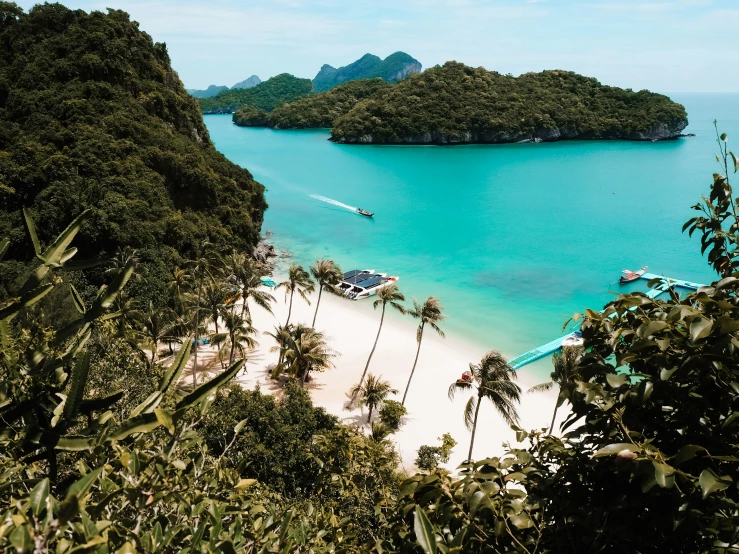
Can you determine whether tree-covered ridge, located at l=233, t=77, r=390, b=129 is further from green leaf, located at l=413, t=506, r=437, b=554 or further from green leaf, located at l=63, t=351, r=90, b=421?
green leaf, located at l=413, t=506, r=437, b=554

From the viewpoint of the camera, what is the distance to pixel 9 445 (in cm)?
296

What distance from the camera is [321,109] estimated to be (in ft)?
432

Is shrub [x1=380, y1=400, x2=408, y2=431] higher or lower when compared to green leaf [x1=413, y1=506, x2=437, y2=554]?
lower

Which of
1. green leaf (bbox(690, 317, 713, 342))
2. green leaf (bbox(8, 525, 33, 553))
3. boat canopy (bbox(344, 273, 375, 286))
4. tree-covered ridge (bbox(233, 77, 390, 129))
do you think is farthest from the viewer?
tree-covered ridge (bbox(233, 77, 390, 129))

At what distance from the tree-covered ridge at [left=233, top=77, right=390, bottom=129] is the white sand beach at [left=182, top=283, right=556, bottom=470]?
106 m

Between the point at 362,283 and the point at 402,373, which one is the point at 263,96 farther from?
the point at 402,373

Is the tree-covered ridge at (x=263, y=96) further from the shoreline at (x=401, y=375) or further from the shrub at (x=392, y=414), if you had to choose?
the shrub at (x=392, y=414)

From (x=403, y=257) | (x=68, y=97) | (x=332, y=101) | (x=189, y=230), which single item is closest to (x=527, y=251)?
(x=403, y=257)

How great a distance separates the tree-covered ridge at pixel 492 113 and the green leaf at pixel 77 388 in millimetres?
102056

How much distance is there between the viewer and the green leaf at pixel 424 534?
206 cm

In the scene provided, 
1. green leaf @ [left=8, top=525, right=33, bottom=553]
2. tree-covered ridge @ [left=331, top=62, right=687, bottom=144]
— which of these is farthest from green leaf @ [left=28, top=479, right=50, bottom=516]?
tree-covered ridge @ [left=331, top=62, right=687, bottom=144]

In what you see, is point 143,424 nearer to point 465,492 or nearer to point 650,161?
point 465,492

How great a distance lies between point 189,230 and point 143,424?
29243mm

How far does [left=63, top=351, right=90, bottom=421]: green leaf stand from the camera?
259 cm
